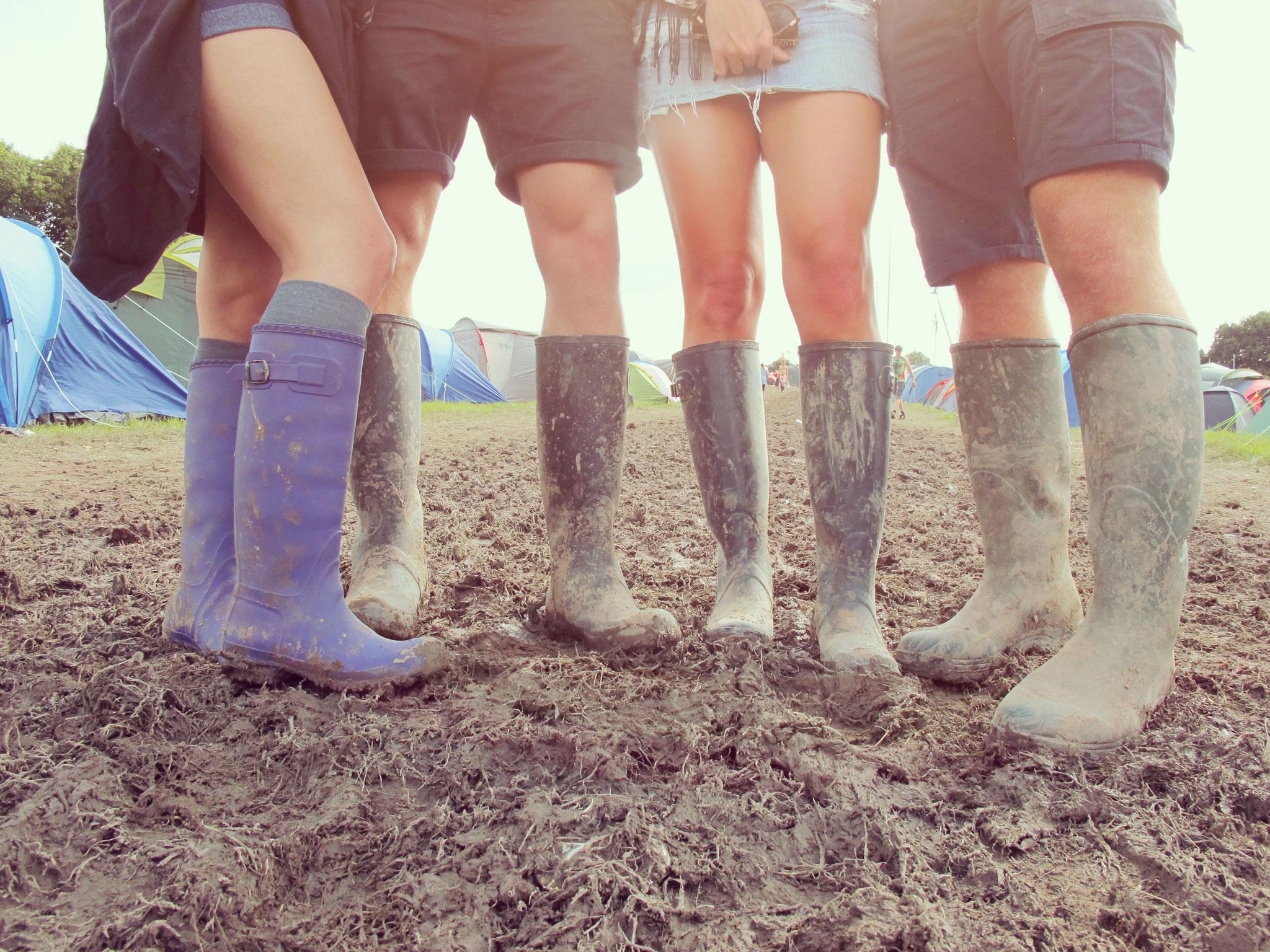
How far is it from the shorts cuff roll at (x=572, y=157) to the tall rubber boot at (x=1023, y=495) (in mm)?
782

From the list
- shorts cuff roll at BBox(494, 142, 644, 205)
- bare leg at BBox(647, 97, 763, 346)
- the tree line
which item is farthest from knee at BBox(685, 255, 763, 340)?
the tree line

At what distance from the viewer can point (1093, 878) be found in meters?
0.80

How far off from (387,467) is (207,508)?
365mm

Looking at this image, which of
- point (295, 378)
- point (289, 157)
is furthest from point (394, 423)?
point (289, 157)

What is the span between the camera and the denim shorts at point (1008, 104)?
3.73 feet

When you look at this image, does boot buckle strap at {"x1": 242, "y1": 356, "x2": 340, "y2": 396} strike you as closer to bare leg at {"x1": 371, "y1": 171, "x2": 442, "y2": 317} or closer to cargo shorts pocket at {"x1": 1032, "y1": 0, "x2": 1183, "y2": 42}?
bare leg at {"x1": 371, "y1": 171, "x2": 442, "y2": 317}

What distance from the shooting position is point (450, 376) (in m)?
12.4

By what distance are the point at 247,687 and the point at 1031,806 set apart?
1.10m

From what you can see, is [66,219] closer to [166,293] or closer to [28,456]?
→ [166,293]

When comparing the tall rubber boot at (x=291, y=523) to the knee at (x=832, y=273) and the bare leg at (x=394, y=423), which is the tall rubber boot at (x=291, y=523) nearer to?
the bare leg at (x=394, y=423)

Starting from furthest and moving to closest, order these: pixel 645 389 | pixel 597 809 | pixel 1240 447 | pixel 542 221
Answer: pixel 645 389, pixel 1240 447, pixel 542 221, pixel 597 809

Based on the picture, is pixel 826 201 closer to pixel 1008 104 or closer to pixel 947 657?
pixel 1008 104

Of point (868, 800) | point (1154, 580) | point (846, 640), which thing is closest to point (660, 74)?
point (846, 640)

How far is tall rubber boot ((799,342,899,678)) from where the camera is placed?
1.51 metres
